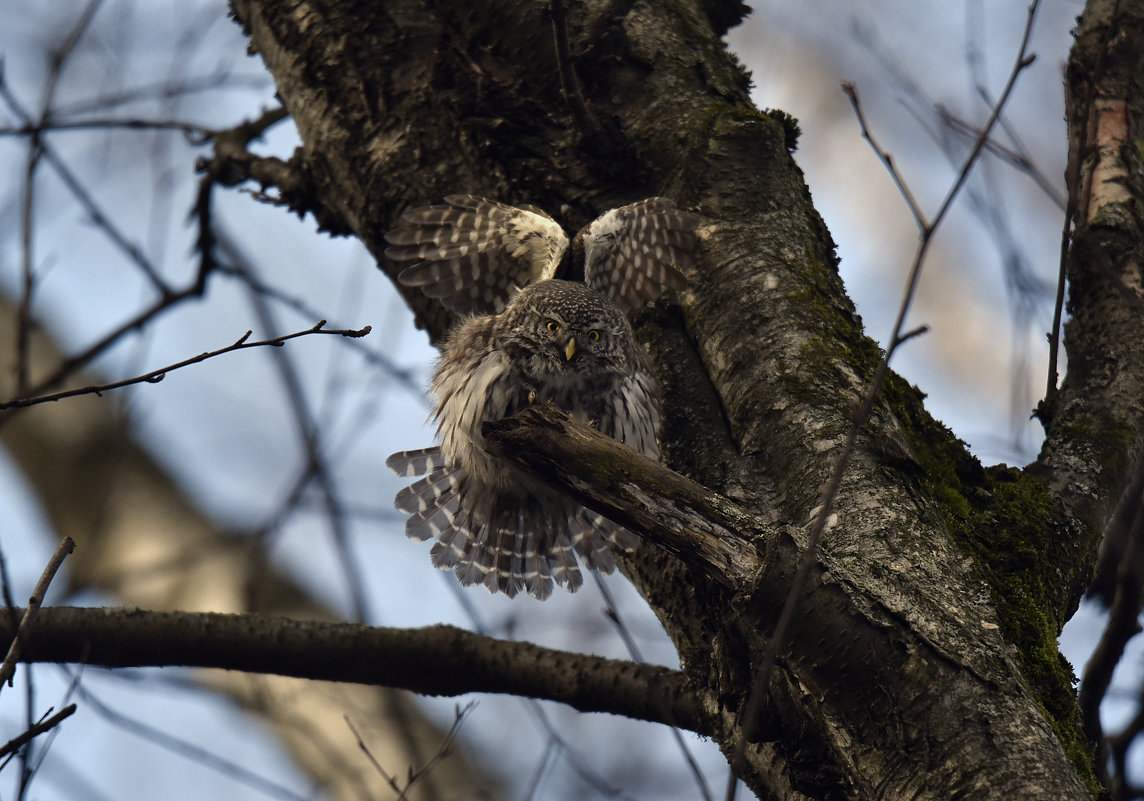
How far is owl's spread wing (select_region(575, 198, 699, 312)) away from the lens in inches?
143

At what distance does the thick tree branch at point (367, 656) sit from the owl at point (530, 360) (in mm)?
585

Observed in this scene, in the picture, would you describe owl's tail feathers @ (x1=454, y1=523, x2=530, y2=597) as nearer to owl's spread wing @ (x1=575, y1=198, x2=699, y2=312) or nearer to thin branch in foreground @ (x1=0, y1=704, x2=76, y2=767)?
owl's spread wing @ (x1=575, y1=198, x2=699, y2=312)

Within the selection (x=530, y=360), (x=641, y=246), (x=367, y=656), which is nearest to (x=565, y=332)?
(x=530, y=360)

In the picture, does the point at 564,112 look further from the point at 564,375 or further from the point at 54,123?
the point at 54,123

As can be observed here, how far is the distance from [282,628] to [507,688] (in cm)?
77

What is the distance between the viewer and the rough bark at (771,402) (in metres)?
2.18

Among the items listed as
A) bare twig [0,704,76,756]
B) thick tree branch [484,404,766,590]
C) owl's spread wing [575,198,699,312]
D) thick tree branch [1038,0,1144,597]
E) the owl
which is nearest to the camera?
bare twig [0,704,76,756]

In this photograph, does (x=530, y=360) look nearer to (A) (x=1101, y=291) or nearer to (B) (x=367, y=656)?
(B) (x=367, y=656)

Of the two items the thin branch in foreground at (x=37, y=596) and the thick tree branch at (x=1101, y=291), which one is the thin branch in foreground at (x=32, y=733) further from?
the thick tree branch at (x=1101, y=291)

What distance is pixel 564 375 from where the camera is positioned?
4.17 m

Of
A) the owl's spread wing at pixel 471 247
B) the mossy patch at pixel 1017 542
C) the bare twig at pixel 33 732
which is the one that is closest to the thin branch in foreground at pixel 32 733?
the bare twig at pixel 33 732

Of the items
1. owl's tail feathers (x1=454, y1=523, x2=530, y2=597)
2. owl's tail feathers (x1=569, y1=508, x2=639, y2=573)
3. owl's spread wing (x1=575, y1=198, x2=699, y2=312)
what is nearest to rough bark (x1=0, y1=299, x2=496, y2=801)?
owl's tail feathers (x1=454, y1=523, x2=530, y2=597)

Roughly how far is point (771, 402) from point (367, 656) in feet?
5.06

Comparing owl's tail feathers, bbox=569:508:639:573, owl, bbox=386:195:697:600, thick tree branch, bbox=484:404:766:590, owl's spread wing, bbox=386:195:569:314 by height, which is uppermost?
owl's spread wing, bbox=386:195:569:314
